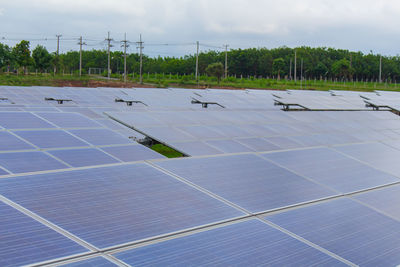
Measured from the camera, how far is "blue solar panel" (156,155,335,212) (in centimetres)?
675

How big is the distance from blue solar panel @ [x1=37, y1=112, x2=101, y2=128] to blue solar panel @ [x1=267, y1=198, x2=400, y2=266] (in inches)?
245

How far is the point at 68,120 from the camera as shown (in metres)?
10.8

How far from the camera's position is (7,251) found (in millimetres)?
4117

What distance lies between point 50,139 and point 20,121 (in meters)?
1.54

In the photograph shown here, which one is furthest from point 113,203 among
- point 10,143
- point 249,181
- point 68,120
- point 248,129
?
point 248,129

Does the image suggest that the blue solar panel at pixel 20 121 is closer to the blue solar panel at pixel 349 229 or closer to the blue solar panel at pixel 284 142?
the blue solar panel at pixel 284 142

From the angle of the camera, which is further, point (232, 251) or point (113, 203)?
point (113, 203)

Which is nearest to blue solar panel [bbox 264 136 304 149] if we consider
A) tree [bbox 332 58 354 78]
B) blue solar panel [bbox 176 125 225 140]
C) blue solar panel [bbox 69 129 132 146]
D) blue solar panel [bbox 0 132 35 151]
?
blue solar panel [bbox 176 125 225 140]

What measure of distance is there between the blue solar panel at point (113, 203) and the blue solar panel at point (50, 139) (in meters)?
2.18

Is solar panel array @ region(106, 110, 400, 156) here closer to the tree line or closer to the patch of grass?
the patch of grass

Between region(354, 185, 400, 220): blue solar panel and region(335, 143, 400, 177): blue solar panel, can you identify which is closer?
region(354, 185, 400, 220): blue solar panel

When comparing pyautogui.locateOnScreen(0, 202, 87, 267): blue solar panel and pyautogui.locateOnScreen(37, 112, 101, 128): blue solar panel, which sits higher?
pyautogui.locateOnScreen(37, 112, 101, 128): blue solar panel

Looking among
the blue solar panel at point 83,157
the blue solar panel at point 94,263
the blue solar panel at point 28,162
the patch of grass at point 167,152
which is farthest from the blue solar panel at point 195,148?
the patch of grass at point 167,152

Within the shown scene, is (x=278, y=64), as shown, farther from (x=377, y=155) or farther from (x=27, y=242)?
(x=27, y=242)
